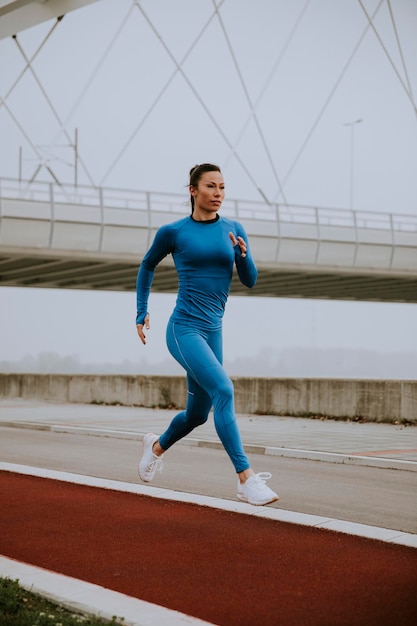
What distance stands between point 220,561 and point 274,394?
1500cm

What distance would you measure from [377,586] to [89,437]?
34.4 ft

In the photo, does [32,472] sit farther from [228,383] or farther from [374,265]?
[374,265]

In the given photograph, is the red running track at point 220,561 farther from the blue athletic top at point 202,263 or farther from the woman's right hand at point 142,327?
the blue athletic top at point 202,263

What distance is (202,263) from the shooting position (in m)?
6.03

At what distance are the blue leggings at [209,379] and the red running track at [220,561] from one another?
54 cm

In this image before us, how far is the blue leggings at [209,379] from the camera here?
5.91 metres

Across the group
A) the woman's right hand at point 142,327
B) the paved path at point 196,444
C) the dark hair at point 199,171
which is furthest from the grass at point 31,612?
the dark hair at point 199,171

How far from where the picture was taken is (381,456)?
35.3ft

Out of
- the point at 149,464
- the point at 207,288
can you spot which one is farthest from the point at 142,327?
the point at 149,464

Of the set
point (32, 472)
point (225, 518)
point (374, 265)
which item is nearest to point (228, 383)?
point (225, 518)

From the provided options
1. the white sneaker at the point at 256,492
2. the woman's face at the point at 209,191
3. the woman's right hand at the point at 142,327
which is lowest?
the white sneaker at the point at 256,492

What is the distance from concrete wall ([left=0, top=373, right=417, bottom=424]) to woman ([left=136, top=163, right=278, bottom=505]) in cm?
1054

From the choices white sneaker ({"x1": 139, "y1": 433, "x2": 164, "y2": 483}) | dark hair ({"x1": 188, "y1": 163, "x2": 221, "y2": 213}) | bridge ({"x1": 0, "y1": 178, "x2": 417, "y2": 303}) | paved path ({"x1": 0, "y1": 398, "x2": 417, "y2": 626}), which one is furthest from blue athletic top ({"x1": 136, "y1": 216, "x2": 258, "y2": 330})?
bridge ({"x1": 0, "y1": 178, "x2": 417, "y2": 303})

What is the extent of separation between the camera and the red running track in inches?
158
